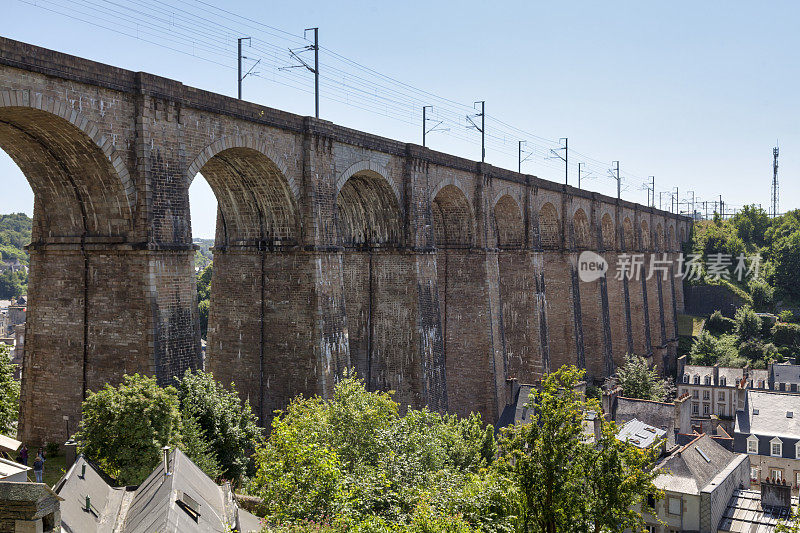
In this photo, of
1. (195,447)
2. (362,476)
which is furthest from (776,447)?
(195,447)

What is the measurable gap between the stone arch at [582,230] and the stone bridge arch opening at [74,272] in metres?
47.7

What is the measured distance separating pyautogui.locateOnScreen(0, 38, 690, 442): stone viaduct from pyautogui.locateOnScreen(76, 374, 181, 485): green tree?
7.30 feet

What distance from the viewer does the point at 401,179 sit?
1363 inches

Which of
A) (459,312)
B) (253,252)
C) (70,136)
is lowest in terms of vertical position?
(459,312)

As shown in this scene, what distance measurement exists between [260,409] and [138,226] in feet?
35.7

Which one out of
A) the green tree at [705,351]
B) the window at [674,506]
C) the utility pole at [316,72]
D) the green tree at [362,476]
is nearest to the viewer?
the green tree at [362,476]

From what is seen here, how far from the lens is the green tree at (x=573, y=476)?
16.1 metres

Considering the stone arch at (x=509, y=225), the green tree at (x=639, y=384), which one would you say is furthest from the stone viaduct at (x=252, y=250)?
the green tree at (x=639, y=384)

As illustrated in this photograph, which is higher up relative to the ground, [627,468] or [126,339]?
[126,339]

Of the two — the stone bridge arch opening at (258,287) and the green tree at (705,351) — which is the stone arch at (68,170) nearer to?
the stone bridge arch opening at (258,287)

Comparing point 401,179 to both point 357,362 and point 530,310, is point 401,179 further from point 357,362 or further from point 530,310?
point 530,310

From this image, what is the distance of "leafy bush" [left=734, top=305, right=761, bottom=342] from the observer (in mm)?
88188

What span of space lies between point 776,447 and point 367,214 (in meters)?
38.3

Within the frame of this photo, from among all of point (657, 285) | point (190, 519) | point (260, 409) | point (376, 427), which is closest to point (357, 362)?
point (260, 409)
